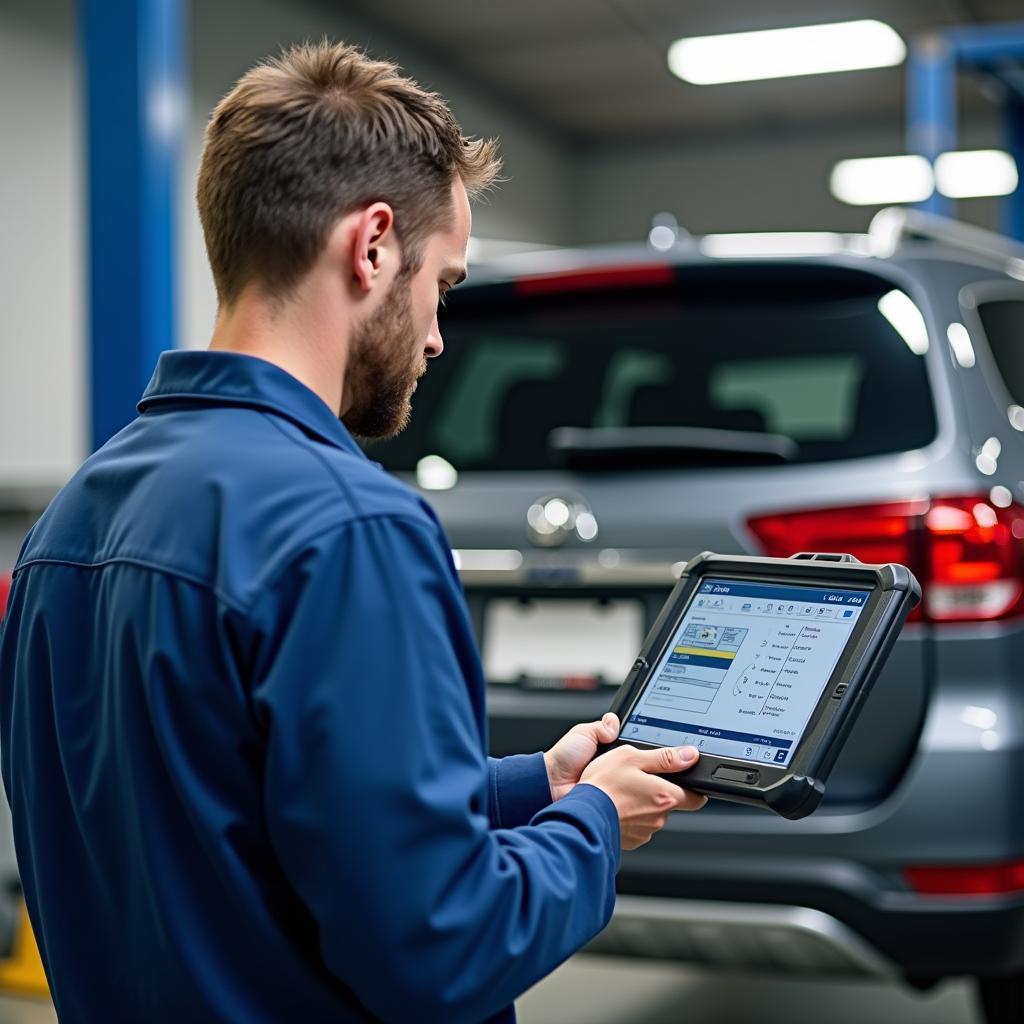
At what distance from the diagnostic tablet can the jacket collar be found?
46 cm

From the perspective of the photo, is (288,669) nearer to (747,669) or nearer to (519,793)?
(519,793)

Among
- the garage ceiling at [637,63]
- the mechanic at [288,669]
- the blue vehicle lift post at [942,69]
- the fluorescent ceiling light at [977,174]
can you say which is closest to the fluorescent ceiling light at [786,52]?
the garage ceiling at [637,63]

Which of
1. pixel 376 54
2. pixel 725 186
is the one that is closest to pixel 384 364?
pixel 376 54

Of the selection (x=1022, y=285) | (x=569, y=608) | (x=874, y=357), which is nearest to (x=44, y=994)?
(x=569, y=608)

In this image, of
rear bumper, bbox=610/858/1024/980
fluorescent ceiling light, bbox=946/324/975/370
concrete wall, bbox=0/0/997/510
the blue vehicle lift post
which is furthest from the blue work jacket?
the blue vehicle lift post

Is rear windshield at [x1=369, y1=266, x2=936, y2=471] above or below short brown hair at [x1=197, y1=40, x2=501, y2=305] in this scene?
below

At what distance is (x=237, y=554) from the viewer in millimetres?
1046

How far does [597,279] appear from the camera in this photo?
2973mm

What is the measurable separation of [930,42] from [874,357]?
461cm

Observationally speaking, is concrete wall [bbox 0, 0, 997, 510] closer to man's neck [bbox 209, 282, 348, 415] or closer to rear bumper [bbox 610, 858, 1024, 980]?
rear bumper [bbox 610, 858, 1024, 980]

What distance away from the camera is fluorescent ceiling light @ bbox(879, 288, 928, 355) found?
2766 mm

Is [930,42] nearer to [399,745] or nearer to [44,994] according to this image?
[44,994]

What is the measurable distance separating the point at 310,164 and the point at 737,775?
64 cm

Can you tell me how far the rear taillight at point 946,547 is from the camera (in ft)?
8.27
